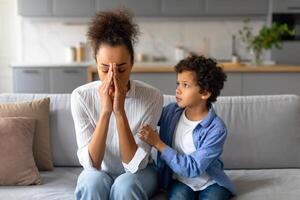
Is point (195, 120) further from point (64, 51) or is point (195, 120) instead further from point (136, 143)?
point (64, 51)

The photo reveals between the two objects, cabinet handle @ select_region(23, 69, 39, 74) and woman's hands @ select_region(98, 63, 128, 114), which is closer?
woman's hands @ select_region(98, 63, 128, 114)

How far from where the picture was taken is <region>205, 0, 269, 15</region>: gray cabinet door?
4.66m

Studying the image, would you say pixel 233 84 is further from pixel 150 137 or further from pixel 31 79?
pixel 150 137

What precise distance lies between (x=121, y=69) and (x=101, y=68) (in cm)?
8

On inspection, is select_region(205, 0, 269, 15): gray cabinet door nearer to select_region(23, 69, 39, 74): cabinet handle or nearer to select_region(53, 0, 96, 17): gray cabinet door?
select_region(53, 0, 96, 17): gray cabinet door

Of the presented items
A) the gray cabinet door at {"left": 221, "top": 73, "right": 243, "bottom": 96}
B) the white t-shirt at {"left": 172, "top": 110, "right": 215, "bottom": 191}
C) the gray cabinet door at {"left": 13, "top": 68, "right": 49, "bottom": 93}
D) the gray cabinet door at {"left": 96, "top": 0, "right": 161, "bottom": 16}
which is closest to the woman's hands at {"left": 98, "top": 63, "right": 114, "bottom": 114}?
the white t-shirt at {"left": 172, "top": 110, "right": 215, "bottom": 191}

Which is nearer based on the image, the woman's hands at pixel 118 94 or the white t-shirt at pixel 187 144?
the woman's hands at pixel 118 94

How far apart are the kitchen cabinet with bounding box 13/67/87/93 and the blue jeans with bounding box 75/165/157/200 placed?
9.61 ft

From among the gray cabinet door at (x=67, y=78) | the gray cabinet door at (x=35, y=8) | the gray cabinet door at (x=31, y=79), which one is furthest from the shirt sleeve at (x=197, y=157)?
the gray cabinet door at (x=35, y=8)

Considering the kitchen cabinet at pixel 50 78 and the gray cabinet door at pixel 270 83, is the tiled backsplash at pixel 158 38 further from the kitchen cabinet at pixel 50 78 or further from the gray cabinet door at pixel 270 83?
the gray cabinet door at pixel 270 83

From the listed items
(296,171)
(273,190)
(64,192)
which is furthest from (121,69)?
(296,171)

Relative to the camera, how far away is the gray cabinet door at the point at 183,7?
4.69 metres

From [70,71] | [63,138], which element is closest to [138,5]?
[70,71]

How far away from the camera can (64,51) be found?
5.11 metres
